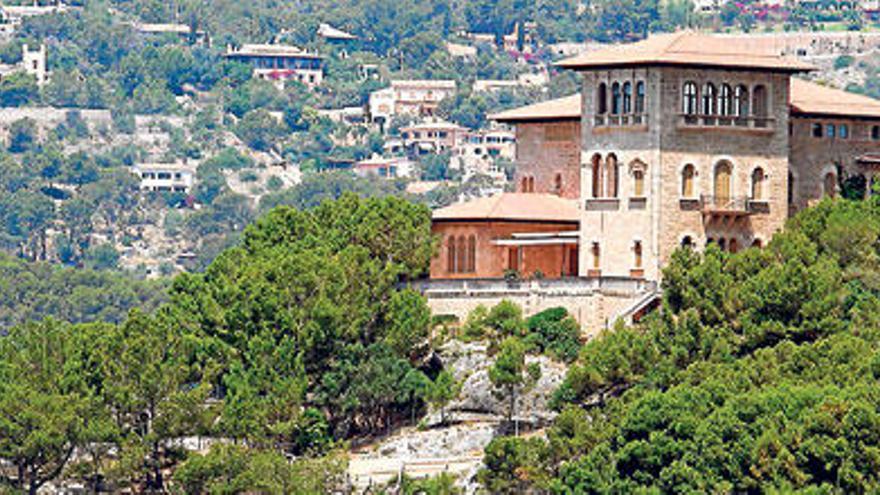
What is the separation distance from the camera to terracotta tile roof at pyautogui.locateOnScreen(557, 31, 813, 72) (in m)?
108

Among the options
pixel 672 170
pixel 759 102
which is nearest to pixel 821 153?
pixel 759 102

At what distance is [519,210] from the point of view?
372 ft

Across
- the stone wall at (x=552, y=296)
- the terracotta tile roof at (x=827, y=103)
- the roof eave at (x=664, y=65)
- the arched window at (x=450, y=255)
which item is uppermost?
the roof eave at (x=664, y=65)

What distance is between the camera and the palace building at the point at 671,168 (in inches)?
4267

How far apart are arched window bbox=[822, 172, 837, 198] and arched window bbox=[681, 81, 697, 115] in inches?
274

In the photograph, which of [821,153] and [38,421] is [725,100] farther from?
[38,421]

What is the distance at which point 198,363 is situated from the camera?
108 metres

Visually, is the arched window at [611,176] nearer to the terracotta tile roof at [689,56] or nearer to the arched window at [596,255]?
the arched window at [596,255]

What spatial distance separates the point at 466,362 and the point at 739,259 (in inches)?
387

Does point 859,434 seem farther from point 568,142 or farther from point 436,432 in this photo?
point 568,142

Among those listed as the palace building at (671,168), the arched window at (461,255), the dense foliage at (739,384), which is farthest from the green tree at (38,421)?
the arched window at (461,255)

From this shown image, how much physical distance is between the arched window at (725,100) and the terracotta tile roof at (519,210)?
22.4 ft

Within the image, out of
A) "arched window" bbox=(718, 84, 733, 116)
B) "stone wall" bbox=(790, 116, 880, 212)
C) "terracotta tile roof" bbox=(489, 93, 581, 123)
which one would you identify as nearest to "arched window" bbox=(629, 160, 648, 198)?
"arched window" bbox=(718, 84, 733, 116)

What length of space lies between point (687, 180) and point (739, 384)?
15037mm
